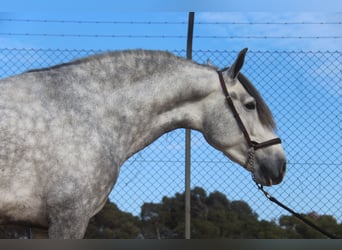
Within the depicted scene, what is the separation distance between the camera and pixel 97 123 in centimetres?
245

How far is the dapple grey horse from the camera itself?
2.20 m

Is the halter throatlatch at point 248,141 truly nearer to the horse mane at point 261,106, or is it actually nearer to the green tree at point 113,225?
the horse mane at point 261,106

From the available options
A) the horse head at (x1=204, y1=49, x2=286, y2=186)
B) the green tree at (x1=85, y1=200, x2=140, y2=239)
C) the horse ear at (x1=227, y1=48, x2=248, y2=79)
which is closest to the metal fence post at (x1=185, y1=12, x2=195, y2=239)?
the green tree at (x1=85, y1=200, x2=140, y2=239)

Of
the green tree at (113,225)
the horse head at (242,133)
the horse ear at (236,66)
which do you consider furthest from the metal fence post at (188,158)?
the horse ear at (236,66)

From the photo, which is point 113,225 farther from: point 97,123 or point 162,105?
point 97,123

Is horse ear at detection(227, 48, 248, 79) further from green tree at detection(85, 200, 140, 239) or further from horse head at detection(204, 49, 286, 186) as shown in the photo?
green tree at detection(85, 200, 140, 239)

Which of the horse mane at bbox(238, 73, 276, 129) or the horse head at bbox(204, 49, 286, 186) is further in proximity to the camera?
the horse mane at bbox(238, 73, 276, 129)

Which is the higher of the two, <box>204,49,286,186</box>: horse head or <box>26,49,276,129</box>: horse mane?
<box>26,49,276,129</box>: horse mane

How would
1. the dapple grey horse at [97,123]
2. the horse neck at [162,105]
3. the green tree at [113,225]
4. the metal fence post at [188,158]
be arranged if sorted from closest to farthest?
the dapple grey horse at [97,123]
the horse neck at [162,105]
the metal fence post at [188,158]
the green tree at [113,225]

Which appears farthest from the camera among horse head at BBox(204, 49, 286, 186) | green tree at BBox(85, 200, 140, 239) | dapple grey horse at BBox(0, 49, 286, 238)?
green tree at BBox(85, 200, 140, 239)

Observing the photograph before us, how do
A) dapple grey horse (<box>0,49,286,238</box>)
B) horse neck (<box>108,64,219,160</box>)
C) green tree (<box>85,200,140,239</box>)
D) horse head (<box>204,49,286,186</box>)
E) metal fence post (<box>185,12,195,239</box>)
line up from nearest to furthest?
dapple grey horse (<box>0,49,286,238</box>), horse neck (<box>108,64,219,160</box>), horse head (<box>204,49,286,186</box>), metal fence post (<box>185,12,195,239</box>), green tree (<box>85,200,140,239</box>)

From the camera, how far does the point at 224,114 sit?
2891mm

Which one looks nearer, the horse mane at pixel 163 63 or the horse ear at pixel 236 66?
the horse mane at pixel 163 63

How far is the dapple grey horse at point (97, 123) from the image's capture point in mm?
2197
